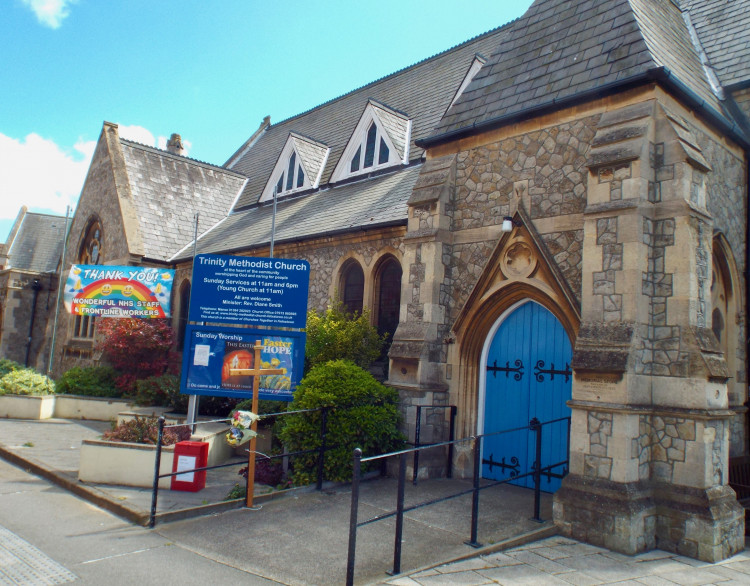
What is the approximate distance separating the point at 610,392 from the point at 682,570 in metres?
1.87

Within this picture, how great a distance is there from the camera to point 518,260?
8.55m

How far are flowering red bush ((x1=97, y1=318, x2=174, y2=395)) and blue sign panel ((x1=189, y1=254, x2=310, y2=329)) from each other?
8136mm

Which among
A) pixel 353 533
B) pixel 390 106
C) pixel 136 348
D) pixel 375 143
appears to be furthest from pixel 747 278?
pixel 136 348

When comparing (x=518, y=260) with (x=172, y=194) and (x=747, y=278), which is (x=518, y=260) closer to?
(x=747, y=278)

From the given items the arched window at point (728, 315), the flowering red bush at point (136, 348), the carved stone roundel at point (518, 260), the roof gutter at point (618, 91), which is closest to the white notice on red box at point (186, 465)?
the carved stone roundel at point (518, 260)

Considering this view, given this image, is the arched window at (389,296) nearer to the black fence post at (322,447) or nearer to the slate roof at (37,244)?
the black fence post at (322,447)

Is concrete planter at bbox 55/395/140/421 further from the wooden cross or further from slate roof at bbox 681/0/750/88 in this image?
slate roof at bbox 681/0/750/88

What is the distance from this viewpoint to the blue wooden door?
8328 mm

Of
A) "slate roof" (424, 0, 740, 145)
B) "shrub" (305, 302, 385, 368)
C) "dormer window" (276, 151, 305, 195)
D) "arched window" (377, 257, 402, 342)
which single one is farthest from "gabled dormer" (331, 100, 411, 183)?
"shrub" (305, 302, 385, 368)

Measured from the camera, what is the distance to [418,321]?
9.38m

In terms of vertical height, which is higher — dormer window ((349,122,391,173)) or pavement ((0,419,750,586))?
dormer window ((349,122,391,173))

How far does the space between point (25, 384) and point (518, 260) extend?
13243 mm

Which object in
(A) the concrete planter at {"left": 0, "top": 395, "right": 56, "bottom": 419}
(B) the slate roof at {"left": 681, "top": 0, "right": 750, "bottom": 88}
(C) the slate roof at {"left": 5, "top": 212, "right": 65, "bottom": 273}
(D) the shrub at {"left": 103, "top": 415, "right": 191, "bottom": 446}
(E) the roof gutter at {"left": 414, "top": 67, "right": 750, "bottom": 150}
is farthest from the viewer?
(C) the slate roof at {"left": 5, "top": 212, "right": 65, "bottom": 273}

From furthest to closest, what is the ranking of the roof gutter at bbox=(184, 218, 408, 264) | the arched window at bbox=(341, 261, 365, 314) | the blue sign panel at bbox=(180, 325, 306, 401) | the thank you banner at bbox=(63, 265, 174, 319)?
the thank you banner at bbox=(63, 265, 174, 319), the arched window at bbox=(341, 261, 365, 314), the roof gutter at bbox=(184, 218, 408, 264), the blue sign panel at bbox=(180, 325, 306, 401)
